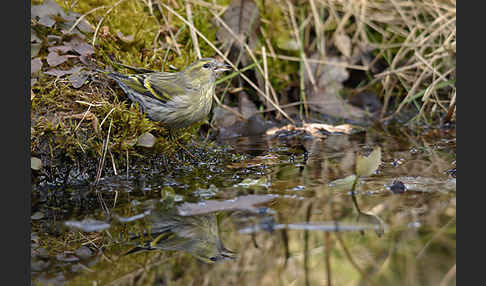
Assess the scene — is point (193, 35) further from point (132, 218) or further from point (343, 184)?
point (132, 218)

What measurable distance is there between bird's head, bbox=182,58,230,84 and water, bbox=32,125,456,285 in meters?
0.79

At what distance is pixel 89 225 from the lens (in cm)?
287

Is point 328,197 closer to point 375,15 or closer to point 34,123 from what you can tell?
point 34,123

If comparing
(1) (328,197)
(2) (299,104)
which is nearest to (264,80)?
(2) (299,104)

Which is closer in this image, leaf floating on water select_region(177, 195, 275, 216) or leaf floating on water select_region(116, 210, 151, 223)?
leaf floating on water select_region(116, 210, 151, 223)

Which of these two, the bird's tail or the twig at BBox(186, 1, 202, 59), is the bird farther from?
the twig at BBox(186, 1, 202, 59)

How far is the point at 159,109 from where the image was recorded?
4.11 meters

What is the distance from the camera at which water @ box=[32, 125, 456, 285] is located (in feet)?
7.58

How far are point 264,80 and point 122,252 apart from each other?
12.0 ft

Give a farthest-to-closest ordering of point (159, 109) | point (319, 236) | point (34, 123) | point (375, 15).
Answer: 1. point (375, 15)
2. point (159, 109)
3. point (34, 123)
4. point (319, 236)

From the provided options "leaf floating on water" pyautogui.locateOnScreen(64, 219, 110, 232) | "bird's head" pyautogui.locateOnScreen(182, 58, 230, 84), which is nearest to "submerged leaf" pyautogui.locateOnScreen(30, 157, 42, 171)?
"leaf floating on water" pyautogui.locateOnScreen(64, 219, 110, 232)

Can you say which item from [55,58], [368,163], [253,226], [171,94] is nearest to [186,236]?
[253,226]

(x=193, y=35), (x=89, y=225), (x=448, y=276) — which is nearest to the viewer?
(x=448, y=276)

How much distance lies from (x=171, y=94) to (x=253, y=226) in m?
1.80
